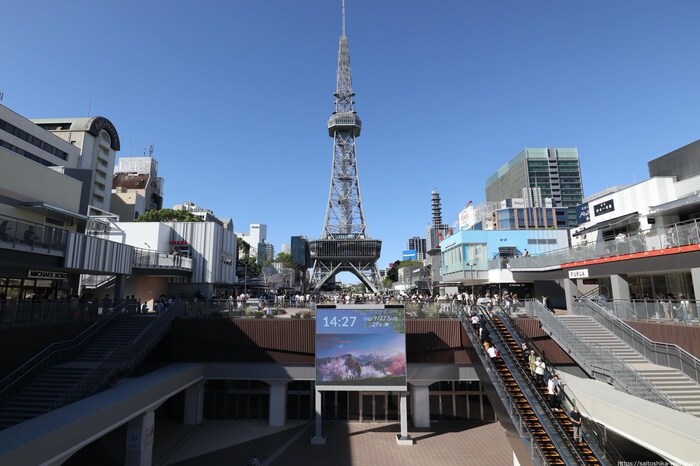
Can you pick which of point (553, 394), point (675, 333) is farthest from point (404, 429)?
point (675, 333)

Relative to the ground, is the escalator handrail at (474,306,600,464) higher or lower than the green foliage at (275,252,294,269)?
lower

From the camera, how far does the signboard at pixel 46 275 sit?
20362mm

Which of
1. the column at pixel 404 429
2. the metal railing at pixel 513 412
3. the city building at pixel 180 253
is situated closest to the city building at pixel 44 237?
the city building at pixel 180 253

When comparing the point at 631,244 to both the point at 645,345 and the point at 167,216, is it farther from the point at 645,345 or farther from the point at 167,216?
the point at 167,216

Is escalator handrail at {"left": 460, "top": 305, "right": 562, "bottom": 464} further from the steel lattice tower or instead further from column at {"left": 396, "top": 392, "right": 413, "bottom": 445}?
the steel lattice tower

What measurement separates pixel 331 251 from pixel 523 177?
351 ft

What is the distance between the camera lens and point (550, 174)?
492ft

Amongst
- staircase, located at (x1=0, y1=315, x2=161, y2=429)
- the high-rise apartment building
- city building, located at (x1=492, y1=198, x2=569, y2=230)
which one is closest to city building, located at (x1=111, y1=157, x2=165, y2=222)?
staircase, located at (x1=0, y1=315, x2=161, y2=429)

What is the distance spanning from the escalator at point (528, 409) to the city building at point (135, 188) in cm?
7448

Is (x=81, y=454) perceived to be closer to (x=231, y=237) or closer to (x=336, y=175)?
(x=231, y=237)

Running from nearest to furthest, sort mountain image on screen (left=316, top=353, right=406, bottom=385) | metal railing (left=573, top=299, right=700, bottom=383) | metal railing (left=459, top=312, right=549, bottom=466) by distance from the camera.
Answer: metal railing (left=459, top=312, right=549, bottom=466)
metal railing (left=573, top=299, right=700, bottom=383)
mountain image on screen (left=316, top=353, right=406, bottom=385)

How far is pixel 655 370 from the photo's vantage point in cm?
1488

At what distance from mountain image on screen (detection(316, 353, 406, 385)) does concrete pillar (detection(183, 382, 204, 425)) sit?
795 centimetres

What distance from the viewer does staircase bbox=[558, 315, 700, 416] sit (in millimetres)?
13320
